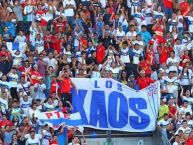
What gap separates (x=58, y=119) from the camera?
28.8 m

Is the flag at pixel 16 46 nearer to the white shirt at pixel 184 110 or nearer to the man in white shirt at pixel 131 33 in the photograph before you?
the man in white shirt at pixel 131 33

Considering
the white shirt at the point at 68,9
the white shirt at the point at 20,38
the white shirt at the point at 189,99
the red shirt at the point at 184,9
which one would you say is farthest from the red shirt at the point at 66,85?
the red shirt at the point at 184,9

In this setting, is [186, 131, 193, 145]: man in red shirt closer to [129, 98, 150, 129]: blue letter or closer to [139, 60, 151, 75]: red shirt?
[129, 98, 150, 129]: blue letter

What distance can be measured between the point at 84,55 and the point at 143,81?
2093 millimetres

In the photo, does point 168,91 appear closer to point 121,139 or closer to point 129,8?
point 121,139

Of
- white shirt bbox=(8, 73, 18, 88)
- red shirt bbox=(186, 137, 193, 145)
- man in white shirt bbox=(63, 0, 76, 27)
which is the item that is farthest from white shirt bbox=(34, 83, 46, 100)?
red shirt bbox=(186, 137, 193, 145)

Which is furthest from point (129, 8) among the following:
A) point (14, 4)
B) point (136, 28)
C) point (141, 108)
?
point (141, 108)


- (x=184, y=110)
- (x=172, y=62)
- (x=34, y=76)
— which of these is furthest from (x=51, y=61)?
(x=184, y=110)

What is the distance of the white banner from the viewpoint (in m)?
29.6

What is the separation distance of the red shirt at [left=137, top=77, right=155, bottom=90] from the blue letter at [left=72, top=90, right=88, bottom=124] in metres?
2.15

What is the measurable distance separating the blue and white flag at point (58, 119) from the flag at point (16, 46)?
356 cm

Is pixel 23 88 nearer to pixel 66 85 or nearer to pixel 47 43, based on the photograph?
pixel 66 85

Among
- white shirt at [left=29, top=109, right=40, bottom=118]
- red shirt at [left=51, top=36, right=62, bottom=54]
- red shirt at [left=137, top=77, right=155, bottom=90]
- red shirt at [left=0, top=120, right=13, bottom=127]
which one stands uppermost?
red shirt at [left=51, top=36, right=62, bottom=54]

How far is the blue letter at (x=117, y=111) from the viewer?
29.7 meters
